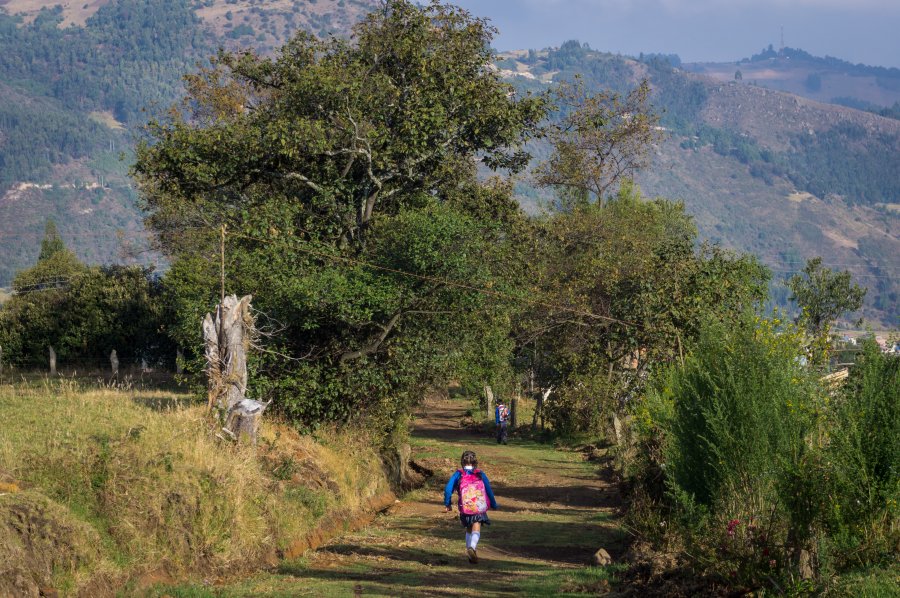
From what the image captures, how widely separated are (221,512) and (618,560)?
610cm

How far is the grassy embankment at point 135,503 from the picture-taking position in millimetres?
13070

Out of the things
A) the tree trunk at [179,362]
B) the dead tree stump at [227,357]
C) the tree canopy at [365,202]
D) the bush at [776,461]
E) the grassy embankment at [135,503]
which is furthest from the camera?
the tree canopy at [365,202]

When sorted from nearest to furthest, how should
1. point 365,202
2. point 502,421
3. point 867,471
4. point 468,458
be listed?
point 867,471 → point 468,458 → point 365,202 → point 502,421

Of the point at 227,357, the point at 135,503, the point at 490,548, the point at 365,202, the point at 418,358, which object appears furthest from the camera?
the point at 365,202

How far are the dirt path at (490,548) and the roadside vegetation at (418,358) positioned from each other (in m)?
0.87

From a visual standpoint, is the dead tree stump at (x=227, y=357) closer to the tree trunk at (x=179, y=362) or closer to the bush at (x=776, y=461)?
the tree trunk at (x=179, y=362)

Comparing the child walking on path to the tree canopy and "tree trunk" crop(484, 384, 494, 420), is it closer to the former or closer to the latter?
the tree canopy

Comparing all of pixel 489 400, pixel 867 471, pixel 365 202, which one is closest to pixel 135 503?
pixel 867 471

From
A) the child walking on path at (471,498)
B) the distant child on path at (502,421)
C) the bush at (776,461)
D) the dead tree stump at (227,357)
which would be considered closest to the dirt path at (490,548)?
the child walking on path at (471,498)

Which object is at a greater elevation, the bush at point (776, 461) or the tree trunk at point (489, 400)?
the bush at point (776, 461)

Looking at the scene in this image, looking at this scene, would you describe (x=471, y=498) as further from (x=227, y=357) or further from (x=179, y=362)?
(x=179, y=362)

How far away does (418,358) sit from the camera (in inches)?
1002

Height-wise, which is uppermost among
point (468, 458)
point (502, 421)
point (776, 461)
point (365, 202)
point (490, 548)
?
point (365, 202)

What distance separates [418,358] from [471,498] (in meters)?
9.67
